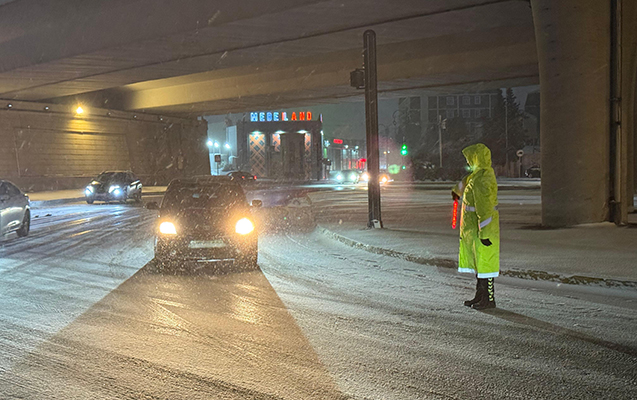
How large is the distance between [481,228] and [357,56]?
75.7ft

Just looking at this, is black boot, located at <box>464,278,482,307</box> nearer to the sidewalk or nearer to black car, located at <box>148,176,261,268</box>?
the sidewalk

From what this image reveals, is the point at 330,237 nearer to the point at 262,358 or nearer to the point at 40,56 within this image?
the point at 262,358

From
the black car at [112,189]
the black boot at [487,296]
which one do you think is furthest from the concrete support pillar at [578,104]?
the black car at [112,189]

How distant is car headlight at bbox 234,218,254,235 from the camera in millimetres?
8695

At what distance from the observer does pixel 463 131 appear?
7400cm

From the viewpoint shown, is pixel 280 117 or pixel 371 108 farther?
pixel 280 117

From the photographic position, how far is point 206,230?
8.49m

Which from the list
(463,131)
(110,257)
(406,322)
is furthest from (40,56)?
(463,131)

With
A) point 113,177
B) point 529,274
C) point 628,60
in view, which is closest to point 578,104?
point 628,60

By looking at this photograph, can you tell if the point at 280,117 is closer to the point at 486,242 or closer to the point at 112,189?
the point at 112,189

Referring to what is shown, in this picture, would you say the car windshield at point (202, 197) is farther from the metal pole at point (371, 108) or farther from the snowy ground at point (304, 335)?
the metal pole at point (371, 108)

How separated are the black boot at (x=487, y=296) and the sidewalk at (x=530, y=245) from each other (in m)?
1.94

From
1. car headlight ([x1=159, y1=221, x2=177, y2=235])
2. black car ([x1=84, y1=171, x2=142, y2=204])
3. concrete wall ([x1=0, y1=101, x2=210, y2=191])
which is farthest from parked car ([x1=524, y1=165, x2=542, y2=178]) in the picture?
car headlight ([x1=159, y1=221, x2=177, y2=235])

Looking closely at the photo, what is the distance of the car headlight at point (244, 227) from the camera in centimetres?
870
